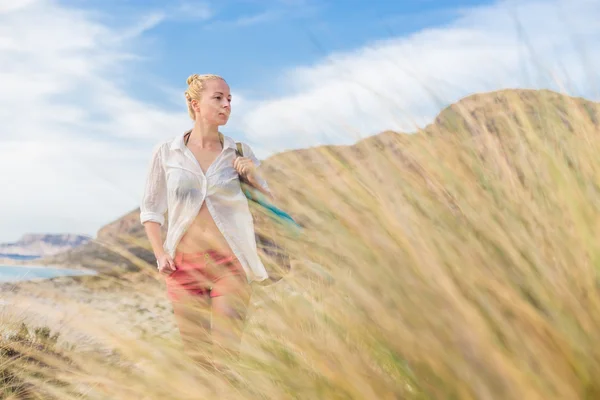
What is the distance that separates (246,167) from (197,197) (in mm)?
304

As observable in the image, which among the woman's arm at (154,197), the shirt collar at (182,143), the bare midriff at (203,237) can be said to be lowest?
the bare midriff at (203,237)

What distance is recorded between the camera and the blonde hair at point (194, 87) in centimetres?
362

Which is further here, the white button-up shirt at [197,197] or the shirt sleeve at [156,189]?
the shirt sleeve at [156,189]

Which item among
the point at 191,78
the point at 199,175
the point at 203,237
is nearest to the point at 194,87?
the point at 191,78

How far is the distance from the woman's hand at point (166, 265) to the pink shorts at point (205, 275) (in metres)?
0.02

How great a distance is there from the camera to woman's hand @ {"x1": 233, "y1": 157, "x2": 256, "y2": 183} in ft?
11.1

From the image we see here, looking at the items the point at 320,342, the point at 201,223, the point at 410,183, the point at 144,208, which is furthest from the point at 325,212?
the point at 144,208

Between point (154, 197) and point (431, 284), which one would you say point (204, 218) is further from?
point (431, 284)

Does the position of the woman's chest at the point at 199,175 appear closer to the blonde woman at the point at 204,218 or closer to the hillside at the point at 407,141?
the blonde woman at the point at 204,218

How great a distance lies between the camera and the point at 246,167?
339cm

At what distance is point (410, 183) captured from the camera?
2039 mm

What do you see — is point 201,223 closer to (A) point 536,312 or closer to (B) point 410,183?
(B) point 410,183

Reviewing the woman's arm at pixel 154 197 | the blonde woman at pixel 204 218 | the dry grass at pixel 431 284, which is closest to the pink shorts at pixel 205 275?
the blonde woman at pixel 204 218

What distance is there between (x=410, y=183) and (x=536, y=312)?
0.61 metres
